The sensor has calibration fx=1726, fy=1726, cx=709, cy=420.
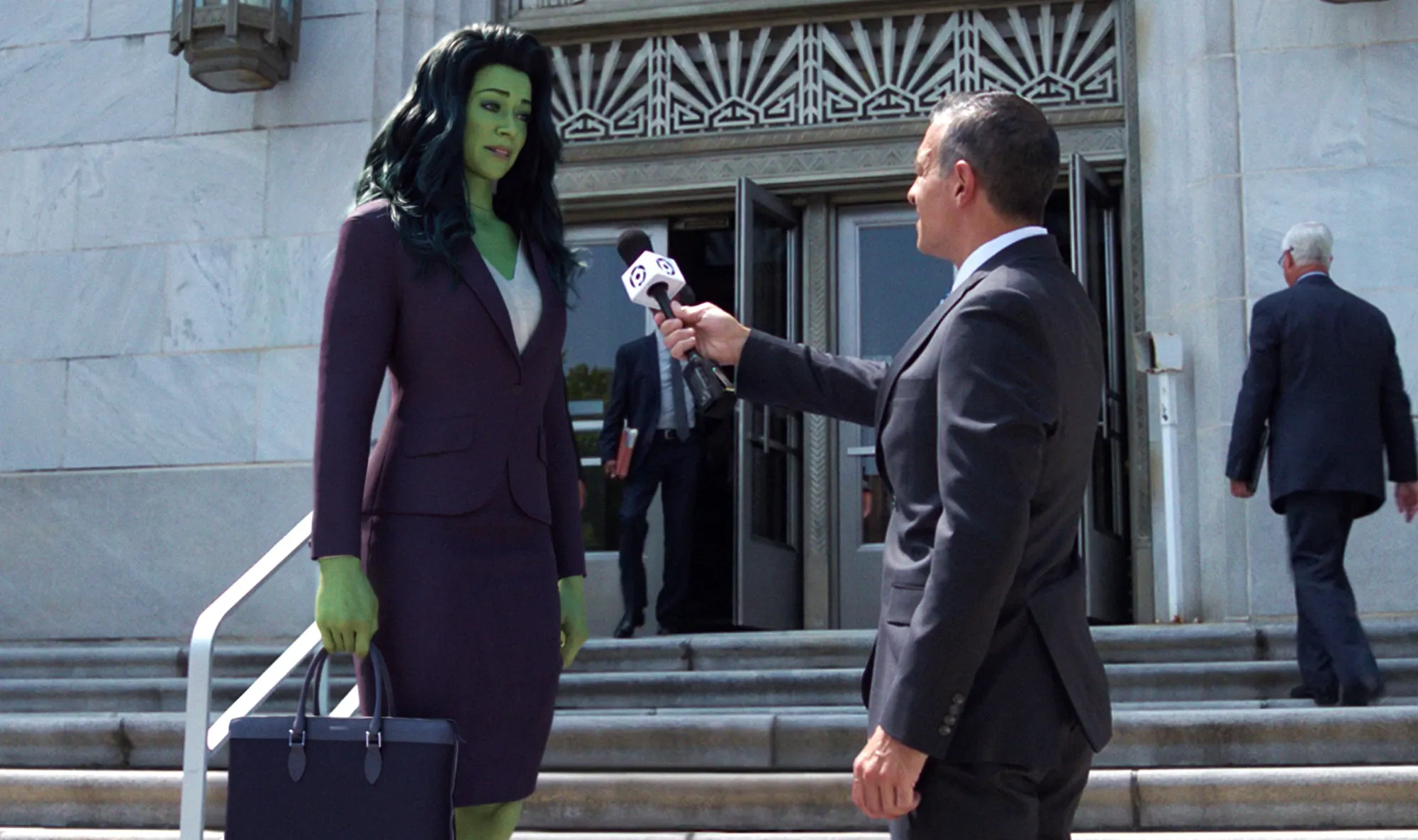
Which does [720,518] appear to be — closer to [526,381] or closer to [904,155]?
[904,155]

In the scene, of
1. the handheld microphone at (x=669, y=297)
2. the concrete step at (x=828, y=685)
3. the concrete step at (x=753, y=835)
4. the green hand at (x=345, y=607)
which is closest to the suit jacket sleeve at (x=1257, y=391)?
the concrete step at (x=828, y=685)

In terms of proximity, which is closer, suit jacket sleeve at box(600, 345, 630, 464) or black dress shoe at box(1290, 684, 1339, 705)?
black dress shoe at box(1290, 684, 1339, 705)

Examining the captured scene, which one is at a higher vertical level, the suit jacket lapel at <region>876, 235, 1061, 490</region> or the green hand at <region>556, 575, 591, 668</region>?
the suit jacket lapel at <region>876, 235, 1061, 490</region>

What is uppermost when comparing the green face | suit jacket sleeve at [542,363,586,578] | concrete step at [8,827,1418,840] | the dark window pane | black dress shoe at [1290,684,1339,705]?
the dark window pane

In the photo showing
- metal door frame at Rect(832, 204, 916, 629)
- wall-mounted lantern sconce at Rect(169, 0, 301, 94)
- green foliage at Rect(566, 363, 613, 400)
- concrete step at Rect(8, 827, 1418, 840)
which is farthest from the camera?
green foliage at Rect(566, 363, 613, 400)

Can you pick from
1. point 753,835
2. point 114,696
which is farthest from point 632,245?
point 114,696

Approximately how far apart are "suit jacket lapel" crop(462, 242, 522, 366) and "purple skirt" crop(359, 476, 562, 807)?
11.3 inches

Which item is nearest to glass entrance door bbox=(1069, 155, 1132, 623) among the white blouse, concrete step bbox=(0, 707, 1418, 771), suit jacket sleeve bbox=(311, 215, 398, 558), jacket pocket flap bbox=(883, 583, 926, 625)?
concrete step bbox=(0, 707, 1418, 771)

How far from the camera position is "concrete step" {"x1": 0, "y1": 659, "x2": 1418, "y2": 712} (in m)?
6.43

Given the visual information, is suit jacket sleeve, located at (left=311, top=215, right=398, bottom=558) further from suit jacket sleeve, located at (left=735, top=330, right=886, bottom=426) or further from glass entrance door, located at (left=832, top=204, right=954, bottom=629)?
glass entrance door, located at (left=832, top=204, right=954, bottom=629)

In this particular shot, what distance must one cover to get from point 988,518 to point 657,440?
7108 millimetres

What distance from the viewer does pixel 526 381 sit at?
314 centimetres

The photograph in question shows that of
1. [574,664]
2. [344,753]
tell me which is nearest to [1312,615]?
[574,664]

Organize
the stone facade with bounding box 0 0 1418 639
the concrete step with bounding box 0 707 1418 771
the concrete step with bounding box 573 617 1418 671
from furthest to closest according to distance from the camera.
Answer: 1. the stone facade with bounding box 0 0 1418 639
2. the concrete step with bounding box 573 617 1418 671
3. the concrete step with bounding box 0 707 1418 771
